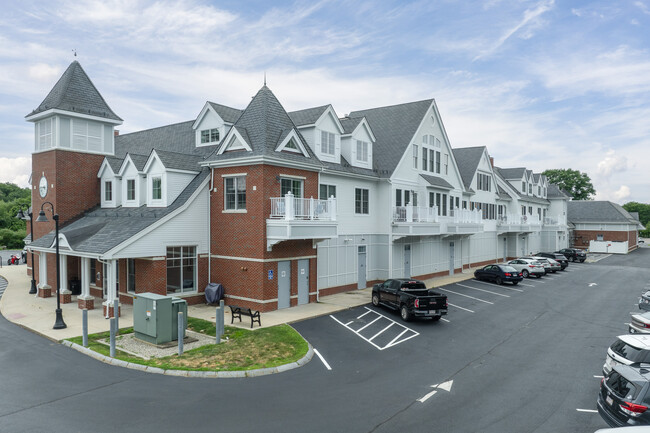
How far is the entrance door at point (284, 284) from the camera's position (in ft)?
70.0

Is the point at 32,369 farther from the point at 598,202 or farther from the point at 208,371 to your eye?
the point at 598,202

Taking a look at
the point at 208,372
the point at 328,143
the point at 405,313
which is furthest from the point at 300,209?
the point at 208,372

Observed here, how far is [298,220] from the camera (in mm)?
20406

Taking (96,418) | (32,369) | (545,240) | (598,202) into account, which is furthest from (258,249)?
(598,202)

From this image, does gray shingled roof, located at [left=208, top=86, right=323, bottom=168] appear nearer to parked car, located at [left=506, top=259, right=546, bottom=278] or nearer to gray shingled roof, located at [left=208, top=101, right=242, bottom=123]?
gray shingled roof, located at [left=208, top=101, right=242, bottom=123]

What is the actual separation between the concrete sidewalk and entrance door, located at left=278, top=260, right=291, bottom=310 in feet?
1.47

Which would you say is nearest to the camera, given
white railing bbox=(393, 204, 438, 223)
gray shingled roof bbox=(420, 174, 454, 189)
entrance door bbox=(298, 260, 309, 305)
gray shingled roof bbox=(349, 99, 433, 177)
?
entrance door bbox=(298, 260, 309, 305)

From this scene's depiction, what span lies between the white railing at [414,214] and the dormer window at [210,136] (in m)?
12.1

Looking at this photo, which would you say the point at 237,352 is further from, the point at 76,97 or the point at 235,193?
the point at 76,97

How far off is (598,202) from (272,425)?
79283 millimetres

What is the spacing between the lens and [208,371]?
41.2ft

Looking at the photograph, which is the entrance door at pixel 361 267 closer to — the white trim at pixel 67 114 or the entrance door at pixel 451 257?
the entrance door at pixel 451 257

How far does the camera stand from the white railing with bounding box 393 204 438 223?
28.4 meters

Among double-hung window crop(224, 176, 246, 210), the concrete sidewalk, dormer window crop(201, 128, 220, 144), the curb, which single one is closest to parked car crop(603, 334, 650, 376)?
the curb
